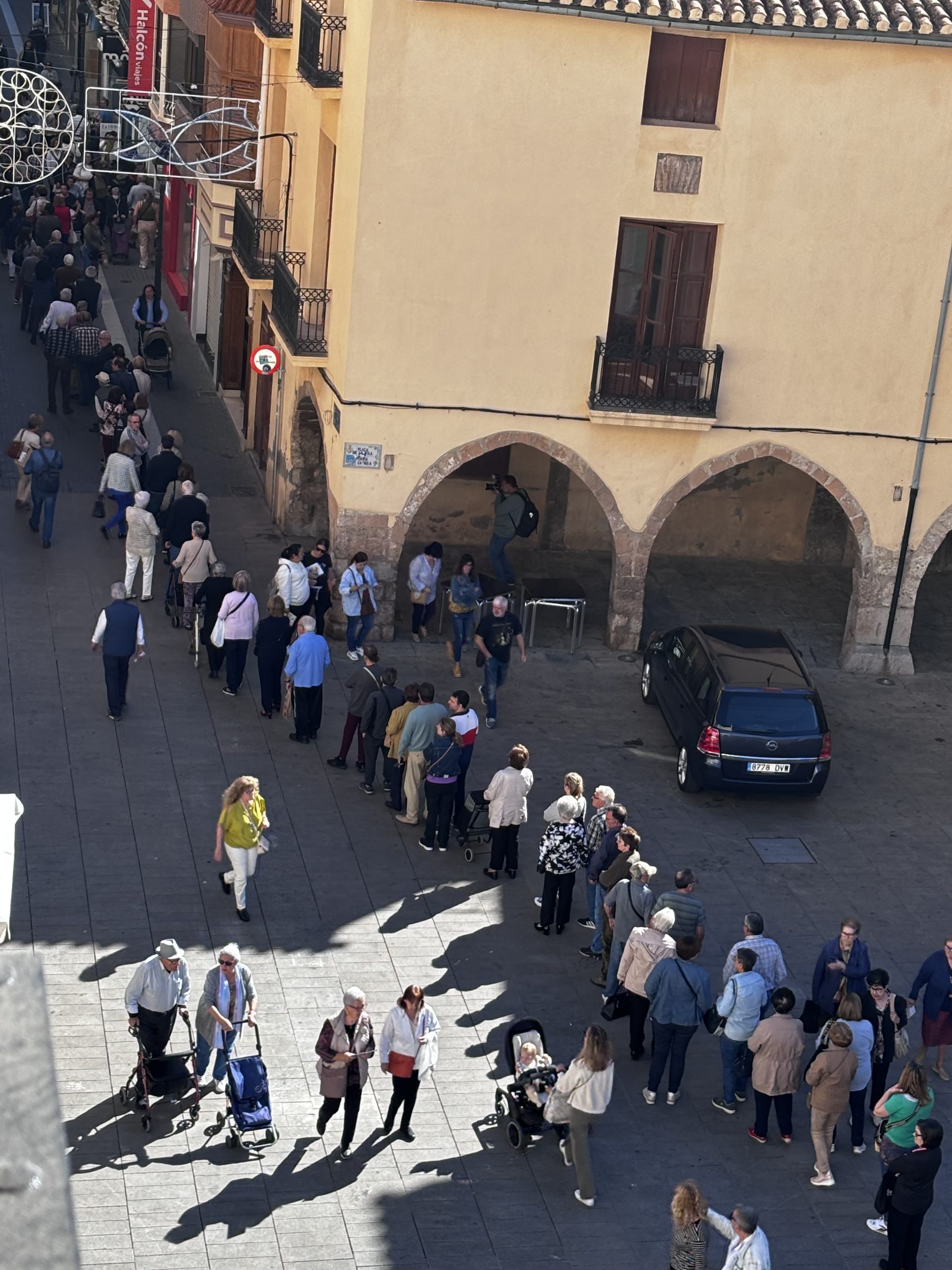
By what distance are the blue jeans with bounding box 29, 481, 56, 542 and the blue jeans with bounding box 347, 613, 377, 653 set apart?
4666mm

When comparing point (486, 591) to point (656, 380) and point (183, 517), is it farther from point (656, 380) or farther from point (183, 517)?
point (183, 517)

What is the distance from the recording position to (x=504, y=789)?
1639 cm

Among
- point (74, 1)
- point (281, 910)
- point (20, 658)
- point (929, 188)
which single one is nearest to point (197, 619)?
point (20, 658)

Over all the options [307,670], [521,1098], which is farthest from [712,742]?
[521,1098]

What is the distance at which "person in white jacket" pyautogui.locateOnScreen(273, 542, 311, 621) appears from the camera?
822 inches

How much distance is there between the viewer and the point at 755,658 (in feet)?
64.6

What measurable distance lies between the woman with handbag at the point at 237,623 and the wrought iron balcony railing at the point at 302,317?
428 cm

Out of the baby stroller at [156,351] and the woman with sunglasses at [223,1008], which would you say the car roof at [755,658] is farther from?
the baby stroller at [156,351]

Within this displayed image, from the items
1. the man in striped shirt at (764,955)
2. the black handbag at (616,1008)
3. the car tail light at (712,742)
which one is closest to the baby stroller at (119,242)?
the car tail light at (712,742)

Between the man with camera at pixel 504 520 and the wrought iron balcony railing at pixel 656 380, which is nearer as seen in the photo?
the wrought iron balcony railing at pixel 656 380

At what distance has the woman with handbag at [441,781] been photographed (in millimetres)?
17016

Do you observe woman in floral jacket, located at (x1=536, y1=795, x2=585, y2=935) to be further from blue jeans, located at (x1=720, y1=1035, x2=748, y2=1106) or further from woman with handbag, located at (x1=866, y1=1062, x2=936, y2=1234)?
woman with handbag, located at (x1=866, y1=1062, x2=936, y2=1234)

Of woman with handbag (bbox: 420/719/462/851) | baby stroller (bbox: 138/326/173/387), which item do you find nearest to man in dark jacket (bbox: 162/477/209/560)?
woman with handbag (bbox: 420/719/462/851)

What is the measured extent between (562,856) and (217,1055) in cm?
380
